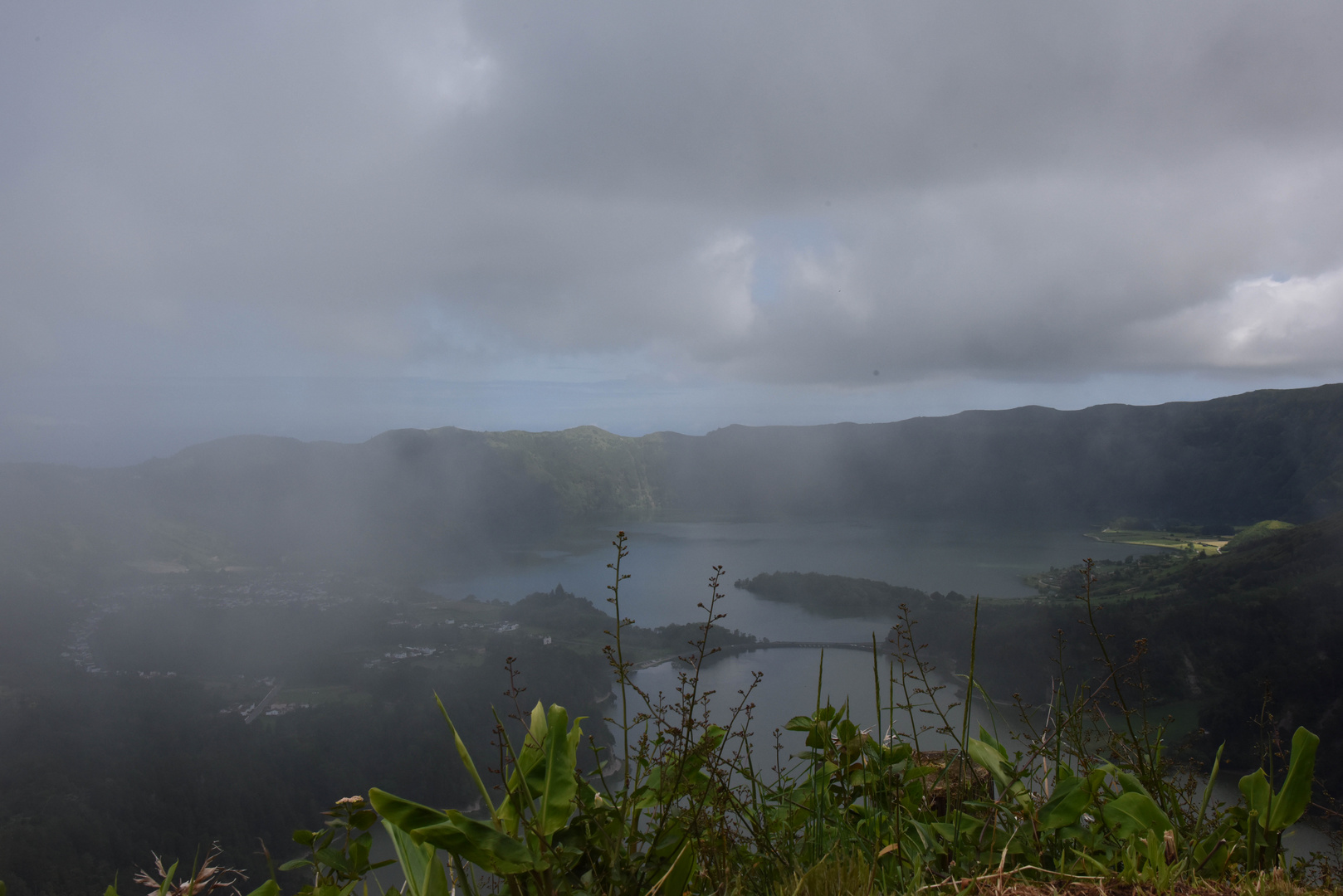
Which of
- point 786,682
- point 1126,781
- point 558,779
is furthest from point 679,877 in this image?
point 786,682

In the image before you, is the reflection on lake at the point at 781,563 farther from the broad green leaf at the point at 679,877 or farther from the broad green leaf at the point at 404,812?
the broad green leaf at the point at 404,812

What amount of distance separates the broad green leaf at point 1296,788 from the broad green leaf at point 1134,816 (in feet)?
0.65

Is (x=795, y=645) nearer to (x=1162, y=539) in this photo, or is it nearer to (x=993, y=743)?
(x=993, y=743)

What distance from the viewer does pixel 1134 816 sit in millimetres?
1255

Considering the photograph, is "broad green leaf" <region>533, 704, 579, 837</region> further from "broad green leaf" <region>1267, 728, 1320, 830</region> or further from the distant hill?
the distant hill

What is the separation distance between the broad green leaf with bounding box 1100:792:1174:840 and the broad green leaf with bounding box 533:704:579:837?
1095 millimetres

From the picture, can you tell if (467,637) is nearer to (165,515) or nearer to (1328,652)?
(1328,652)

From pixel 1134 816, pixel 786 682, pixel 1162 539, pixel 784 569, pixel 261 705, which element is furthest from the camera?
pixel 1162 539

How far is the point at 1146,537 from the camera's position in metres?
60.8

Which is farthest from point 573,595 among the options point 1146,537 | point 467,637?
point 1146,537

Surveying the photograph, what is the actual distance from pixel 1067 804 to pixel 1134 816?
4.9 inches

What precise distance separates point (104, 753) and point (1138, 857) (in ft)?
110

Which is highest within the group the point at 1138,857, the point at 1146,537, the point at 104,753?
the point at 1138,857

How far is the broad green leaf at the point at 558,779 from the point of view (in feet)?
3.05
